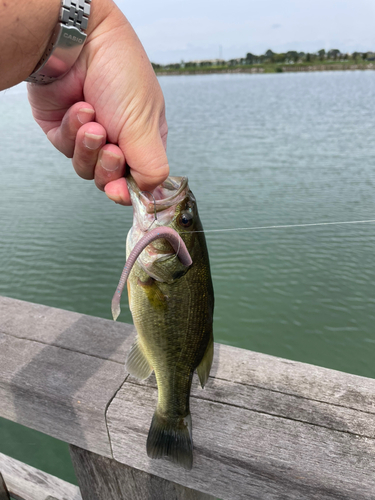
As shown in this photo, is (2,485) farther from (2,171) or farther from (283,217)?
(2,171)

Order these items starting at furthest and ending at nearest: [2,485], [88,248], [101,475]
Result: [88,248] < [2,485] < [101,475]

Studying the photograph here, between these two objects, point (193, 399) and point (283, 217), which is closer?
point (193, 399)

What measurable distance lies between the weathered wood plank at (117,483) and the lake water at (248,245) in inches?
89.7

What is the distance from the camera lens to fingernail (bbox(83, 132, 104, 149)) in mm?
1407

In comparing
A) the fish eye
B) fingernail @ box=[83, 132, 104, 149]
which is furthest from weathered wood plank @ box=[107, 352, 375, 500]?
fingernail @ box=[83, 132, 104, 149]

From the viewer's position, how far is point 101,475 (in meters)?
1.81

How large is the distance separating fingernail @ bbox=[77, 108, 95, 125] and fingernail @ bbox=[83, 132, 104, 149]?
6 centimetres

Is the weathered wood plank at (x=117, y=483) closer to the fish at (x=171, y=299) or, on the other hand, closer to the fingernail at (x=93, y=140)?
the fish at (x=171, y=299)

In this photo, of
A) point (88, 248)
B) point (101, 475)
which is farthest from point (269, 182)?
point (101, 475)

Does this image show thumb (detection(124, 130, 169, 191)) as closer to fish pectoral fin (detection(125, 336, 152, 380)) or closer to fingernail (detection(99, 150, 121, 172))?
fingernail (detection(99, 150, 121, 172))

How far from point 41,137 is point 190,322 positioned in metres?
19.6

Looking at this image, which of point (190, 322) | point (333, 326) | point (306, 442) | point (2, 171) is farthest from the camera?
point (2, 171)

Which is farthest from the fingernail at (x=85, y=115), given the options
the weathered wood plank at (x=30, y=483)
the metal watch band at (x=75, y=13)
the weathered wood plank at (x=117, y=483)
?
the weathered wood plank at (x=30, y=483)

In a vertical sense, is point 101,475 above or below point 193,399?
below
